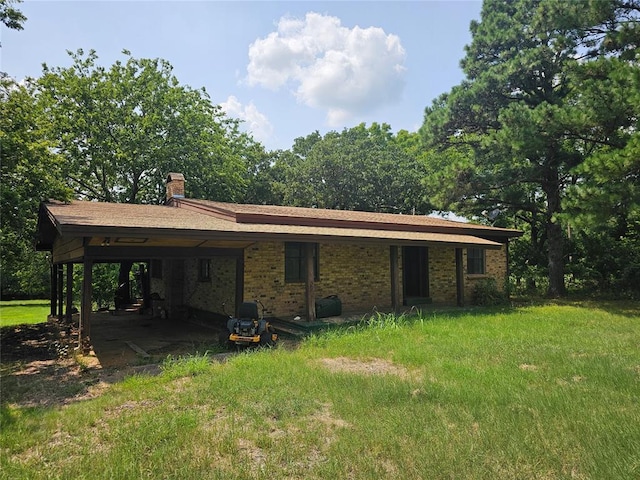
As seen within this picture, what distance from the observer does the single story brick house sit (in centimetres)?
794

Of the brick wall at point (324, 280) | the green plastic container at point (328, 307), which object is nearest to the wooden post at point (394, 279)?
the brick wall at point (324, 280)

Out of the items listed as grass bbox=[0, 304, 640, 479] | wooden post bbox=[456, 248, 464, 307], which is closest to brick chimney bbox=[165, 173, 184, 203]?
grass bbox=[0, 304, 640, 479]

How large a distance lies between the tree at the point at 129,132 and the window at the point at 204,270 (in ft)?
31.5

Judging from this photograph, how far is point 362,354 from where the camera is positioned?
23.8 ft

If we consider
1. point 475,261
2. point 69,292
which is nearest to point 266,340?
point 69,292

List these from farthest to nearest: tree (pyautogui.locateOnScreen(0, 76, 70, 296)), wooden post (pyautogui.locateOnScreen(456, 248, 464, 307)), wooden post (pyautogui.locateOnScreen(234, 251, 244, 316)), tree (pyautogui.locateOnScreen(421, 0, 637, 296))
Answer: wooden post (pyautogui.locateOnScreen(456, 248, 464, 307))
tree (pyautogui.locateOnScreen(421, 0, 637, 296))
wooden post (pyautogui.locateOnScreen(234, 251, 244, 316))
tree (pyautogui.locateOnScreen(0, 76, 70, 296))

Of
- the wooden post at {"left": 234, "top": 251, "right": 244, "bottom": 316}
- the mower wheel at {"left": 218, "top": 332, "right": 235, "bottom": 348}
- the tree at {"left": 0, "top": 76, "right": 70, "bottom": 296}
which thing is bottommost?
the mower wheel at {"left": 218, "top": 332, "right": 235, "bottom": 348}

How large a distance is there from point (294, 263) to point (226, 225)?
2581 mm

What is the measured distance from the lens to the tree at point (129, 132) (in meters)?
19.2

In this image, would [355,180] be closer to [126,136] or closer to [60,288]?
[126,136]

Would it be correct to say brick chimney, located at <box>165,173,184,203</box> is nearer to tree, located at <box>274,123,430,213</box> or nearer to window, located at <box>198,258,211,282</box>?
window, located at <box>198,258,211,282</box>

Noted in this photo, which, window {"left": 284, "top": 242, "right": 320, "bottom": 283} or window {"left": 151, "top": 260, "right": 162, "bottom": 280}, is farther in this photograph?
window {"left": 151, "top": 260, "right": 162, "bottom": 280}

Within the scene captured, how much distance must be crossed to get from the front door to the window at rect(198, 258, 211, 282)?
6422 millimetres

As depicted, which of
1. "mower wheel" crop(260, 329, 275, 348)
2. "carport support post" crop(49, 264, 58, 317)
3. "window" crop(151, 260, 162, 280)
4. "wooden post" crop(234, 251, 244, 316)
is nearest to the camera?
"mower wheel" crop(260, 329, 275, 348)
